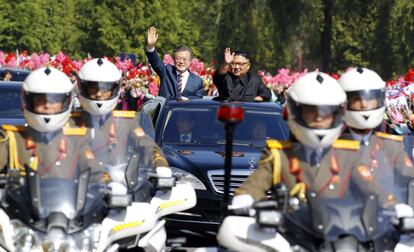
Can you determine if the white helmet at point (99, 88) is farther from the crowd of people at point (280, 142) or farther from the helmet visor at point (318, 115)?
the helmet visor at point (318, 115)

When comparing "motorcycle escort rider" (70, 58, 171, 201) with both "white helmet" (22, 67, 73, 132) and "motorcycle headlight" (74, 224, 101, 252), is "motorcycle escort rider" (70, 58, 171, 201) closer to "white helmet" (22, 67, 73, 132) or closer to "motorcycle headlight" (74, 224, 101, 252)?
"white helmet" (22, 67, 73, 132)

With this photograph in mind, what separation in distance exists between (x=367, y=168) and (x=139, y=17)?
70.4m

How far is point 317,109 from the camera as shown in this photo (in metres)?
7.44

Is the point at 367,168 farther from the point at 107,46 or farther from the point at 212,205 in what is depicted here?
the point at 107,46

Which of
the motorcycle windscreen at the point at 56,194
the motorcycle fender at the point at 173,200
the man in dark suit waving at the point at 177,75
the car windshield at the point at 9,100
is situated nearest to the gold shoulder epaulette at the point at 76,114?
the motorcycle fender at the point at 173,200

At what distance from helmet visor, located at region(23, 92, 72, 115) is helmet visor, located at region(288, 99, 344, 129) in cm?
169

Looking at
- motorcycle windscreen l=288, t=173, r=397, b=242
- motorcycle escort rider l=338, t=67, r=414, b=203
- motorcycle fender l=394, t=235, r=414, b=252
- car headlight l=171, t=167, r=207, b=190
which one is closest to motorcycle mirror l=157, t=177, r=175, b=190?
motorcycle escort rider l=338, t=67, r=414, b=203

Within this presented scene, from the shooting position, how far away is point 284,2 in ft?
151

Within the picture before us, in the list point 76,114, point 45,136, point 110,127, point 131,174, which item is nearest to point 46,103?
point 45,136

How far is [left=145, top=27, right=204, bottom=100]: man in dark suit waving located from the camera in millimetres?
16500

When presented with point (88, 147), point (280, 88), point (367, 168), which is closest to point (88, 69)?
point (88, 147)

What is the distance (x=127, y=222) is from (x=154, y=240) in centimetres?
121

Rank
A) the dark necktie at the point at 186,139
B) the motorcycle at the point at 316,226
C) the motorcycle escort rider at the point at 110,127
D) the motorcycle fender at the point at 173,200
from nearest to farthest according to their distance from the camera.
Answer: the motorcycle at the point at 316,226 < the motorcycle escort rider at the point at 110,127 < the motorcycle fender at the point at 173,200 < the dark necktie at the point at 186,139

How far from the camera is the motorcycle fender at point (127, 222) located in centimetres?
830
